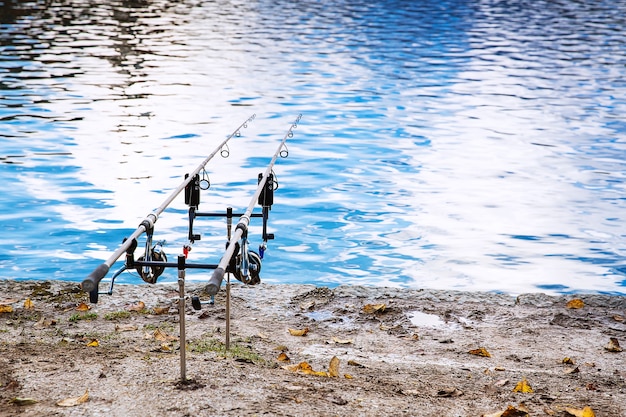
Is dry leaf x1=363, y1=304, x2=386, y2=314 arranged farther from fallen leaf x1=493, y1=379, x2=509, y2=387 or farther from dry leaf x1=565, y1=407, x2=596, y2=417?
dry leaf x1=565, y1=407, x2=596, y2=417

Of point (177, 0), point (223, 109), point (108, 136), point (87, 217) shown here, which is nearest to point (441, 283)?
point (87, 217)

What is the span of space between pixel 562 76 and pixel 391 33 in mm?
11012

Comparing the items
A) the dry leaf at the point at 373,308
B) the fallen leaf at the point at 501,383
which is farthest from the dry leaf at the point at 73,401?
the dry leaf at the point at 373,308

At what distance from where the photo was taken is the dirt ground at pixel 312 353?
449 centimetres

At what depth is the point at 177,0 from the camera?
49.1m

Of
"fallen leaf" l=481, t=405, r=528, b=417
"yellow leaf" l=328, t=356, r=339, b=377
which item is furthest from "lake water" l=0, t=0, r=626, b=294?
"fallen leaf" l=481, t=405, r=528, b=417

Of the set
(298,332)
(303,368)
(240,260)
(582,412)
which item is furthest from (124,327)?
(582,412)

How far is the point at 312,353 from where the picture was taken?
5801 mm

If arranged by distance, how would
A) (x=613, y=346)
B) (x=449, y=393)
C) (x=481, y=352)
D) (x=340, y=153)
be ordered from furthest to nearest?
(x=340, y=153), (x=613, y=346), (x=481, y=352), (x=449, y=393)

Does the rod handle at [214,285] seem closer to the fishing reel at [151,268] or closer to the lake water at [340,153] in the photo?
the fishing reel at [151,268]

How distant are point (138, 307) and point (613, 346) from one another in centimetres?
352

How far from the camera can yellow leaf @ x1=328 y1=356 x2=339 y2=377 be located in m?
5.17

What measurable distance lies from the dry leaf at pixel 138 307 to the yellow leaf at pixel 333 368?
1977 millimetres

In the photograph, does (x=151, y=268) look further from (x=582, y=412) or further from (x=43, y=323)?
(x=582, y=412)
